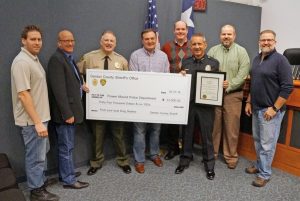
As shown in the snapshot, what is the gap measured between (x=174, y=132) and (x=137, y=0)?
1618mm

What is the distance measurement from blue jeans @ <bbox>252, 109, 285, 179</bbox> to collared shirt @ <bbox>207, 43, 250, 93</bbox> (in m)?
0.38

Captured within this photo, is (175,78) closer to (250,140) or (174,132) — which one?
(174,132)

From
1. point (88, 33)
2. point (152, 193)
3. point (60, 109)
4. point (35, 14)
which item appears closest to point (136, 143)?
point (152, 193)

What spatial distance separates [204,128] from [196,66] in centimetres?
63

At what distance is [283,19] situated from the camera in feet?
16.7

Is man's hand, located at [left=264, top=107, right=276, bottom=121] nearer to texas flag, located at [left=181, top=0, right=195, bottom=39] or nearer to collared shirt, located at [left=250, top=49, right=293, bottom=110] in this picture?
collared shirt, located at [left=250, top=49, right=293, bottom=110]

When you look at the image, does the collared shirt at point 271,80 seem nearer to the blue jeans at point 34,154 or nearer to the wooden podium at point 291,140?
the wooden podium at point 291,140

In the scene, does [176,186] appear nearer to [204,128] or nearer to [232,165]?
[204,128]

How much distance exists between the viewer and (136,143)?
310 centimetres

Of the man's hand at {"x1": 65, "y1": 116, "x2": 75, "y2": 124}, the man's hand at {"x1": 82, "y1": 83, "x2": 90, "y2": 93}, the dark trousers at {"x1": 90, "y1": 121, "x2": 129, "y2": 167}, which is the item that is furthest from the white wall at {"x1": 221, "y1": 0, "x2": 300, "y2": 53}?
the man's hand at {"x1": 65, "y1": 116, "x2": 75, "y2": 124}

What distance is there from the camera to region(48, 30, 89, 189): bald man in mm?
2354

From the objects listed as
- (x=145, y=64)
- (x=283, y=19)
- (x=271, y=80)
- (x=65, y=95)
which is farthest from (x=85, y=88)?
(x=283, y=19)

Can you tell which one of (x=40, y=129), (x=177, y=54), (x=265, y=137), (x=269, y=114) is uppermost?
(x=177, y=54)

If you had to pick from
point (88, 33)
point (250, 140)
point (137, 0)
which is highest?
point (137, 0)
